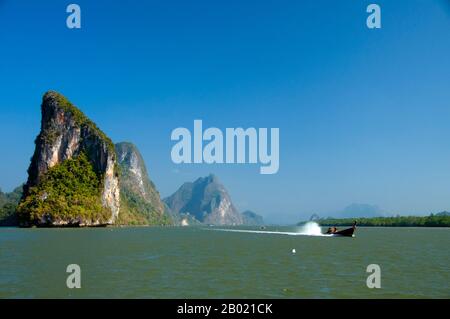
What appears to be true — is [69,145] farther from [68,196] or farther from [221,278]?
[221,278]

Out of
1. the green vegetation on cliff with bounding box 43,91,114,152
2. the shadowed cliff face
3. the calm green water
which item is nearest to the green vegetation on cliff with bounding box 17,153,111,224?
the shadowed cliff face

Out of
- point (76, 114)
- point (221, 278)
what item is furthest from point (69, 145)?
point (221, 278)

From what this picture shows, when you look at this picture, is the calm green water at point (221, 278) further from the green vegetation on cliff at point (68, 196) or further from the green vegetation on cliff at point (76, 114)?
the green vegetation on cliff at point (76, 114)

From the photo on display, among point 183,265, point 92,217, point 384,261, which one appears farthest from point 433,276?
point 92,217
